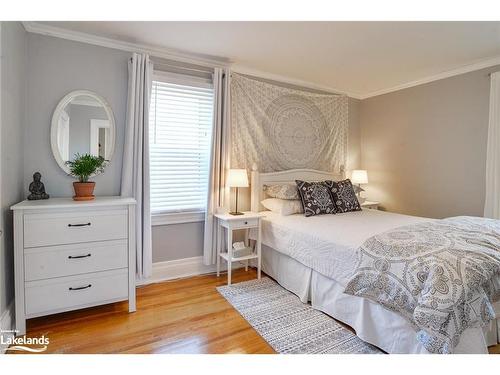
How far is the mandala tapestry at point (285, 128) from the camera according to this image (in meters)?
3.27

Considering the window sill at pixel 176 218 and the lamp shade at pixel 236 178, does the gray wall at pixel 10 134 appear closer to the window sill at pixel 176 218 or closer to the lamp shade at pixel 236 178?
the window sill at pixel 176 218

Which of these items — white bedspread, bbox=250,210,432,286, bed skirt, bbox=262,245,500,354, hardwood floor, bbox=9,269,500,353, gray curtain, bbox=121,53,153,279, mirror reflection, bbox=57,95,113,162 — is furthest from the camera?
gray curtain, bbox=121,53,153,279

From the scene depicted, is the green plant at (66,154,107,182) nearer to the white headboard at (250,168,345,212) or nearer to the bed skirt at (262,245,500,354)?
the white headboard at (250,168,345,212)

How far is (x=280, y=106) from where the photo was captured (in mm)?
3592

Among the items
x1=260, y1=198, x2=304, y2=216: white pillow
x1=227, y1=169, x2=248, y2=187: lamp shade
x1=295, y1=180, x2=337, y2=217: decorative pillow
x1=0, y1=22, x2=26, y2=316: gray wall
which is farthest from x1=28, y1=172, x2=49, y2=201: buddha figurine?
x1=295, y1=180, x2=337, y2=217: decorative pillow

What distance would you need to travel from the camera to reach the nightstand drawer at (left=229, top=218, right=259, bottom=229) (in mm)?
2813

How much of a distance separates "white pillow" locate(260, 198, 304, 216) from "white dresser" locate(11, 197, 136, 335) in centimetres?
156

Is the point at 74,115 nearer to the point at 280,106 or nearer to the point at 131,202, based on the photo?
the point at 131,202

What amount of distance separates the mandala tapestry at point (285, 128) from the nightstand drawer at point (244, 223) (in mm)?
733

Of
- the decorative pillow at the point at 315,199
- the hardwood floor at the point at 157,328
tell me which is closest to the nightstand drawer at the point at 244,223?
the decorative pillow at the point at 315,199

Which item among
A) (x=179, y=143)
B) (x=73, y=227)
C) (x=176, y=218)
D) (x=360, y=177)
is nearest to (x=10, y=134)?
(x=73, y=227)

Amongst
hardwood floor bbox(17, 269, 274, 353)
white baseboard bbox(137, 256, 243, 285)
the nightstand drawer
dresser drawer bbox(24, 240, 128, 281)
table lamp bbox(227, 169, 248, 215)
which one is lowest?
hardwood floor bbox(17, 269, 274, 353)
